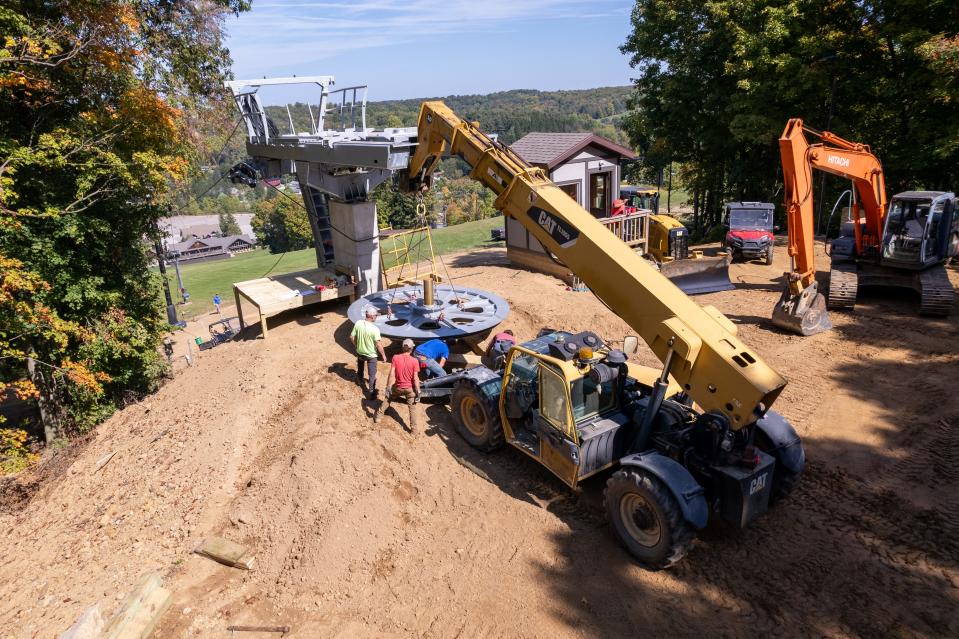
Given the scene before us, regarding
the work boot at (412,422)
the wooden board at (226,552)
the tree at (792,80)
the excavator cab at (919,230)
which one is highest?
the tree at (792,80)

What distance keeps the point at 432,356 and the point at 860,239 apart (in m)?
11.6

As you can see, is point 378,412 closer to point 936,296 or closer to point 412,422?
point 412,422

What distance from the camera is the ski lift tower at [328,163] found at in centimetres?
1277

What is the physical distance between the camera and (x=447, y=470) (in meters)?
7.95

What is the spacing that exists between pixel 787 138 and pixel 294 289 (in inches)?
A: 460

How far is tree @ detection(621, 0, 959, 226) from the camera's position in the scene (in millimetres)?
18578

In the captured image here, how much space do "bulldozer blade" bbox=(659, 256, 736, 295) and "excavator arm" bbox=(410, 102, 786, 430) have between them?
31.2ft

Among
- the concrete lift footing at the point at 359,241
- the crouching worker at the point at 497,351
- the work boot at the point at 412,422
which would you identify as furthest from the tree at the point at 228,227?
the work boot at the point at 412,422

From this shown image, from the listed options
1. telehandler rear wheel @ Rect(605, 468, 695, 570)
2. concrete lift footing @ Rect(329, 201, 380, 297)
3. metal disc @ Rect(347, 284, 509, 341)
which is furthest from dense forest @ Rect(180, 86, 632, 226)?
telehandler rear wheel @ Rect(605, 468, 695, 570)

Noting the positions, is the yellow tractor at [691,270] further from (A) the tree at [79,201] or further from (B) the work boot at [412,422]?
(A) the tree at [79,201]

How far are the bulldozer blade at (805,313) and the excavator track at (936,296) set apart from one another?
2201mm

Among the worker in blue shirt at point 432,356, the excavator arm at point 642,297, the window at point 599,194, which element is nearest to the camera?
the excavator arm at point 642,297

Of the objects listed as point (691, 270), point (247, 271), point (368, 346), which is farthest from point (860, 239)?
point (247, 271)

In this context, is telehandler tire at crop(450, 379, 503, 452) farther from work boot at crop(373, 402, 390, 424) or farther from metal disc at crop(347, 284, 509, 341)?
metal disc at crop(347, 284, 509, 341)
